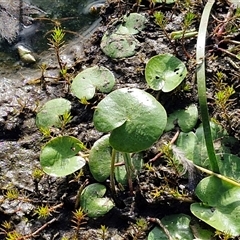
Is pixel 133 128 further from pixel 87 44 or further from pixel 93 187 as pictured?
pixel 87 44

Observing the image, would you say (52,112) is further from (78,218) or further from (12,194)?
(78,218)

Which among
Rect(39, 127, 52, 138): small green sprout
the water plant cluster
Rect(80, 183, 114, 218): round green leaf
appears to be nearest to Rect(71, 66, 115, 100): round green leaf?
the water plant cluster

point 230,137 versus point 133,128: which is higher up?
point 133,128

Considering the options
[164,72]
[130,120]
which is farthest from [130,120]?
[164,72]

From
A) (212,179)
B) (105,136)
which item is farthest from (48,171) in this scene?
(212,179)

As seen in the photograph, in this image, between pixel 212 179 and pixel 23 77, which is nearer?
pixel 212 179
